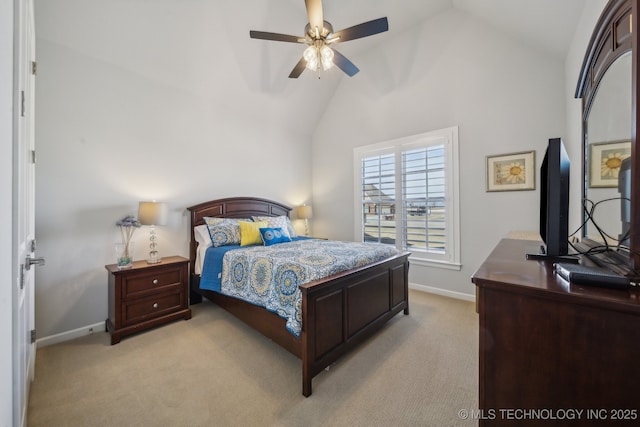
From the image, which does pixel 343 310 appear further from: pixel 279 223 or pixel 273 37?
pixel 273 37

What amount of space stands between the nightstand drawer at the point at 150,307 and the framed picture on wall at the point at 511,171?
399 centimetres

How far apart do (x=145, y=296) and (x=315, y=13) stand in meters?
3.14

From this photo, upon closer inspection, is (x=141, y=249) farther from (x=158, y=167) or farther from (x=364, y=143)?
(x=364, y=143)

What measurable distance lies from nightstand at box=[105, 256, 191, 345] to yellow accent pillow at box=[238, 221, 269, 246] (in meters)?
0.71

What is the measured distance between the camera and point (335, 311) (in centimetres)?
203

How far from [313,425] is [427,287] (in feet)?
9.09

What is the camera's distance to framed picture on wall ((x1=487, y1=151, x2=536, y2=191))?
299cm

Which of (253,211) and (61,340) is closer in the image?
(61,340)

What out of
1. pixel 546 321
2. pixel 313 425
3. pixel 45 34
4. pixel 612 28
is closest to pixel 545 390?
pixel 546 321

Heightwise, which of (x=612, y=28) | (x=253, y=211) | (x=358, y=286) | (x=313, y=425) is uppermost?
(x=612, y=28)

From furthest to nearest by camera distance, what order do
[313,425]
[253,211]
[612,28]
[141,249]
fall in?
[253,211]
[141,249]
[313,425]
[612,28]

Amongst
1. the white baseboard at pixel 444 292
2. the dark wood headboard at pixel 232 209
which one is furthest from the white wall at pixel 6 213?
the white baseboard at pixel 444 292

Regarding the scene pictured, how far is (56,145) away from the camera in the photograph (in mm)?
2514

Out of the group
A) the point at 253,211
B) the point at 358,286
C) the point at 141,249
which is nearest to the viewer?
the point at 358,286
